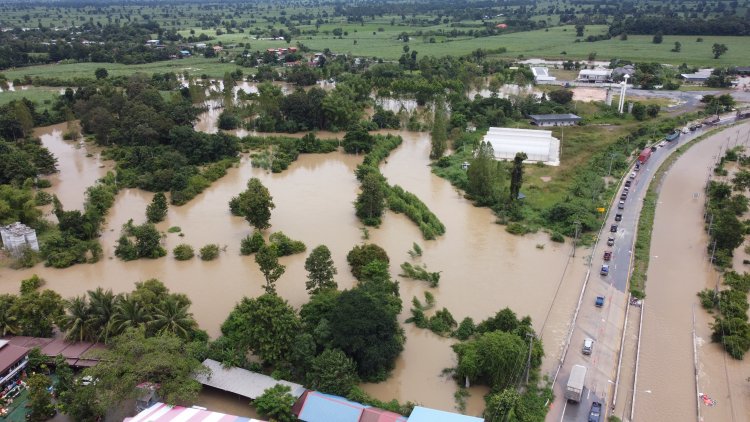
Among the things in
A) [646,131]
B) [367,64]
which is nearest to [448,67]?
[367,64]

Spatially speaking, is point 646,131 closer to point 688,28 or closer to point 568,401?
point 568,401

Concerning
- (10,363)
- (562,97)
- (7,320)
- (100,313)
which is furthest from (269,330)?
(562,97)

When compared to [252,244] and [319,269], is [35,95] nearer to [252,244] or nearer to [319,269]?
[252,244]

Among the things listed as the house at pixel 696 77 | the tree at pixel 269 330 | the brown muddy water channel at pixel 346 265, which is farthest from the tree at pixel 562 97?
the tree at pixel 269 330

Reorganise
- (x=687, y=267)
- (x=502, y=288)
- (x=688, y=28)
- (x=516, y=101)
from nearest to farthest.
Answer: (x=502, y=288) < (x=687, y=267) < (x=516, y=101) < (x=688, y=28)

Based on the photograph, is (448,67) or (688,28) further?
(688,28)

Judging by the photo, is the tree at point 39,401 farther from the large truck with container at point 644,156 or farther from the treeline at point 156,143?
the large truck with container at point 644,156
